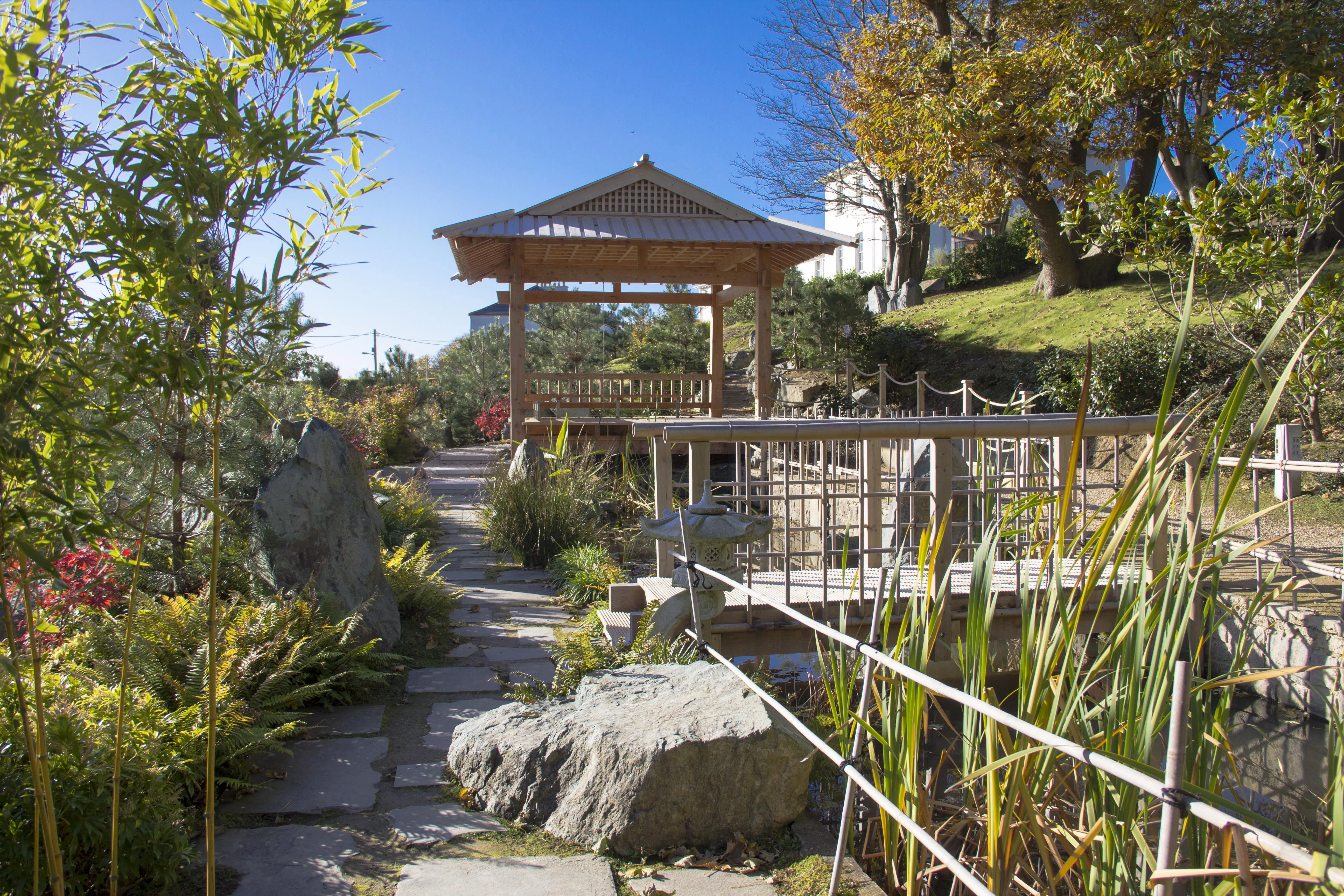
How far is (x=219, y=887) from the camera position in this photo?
225 centimetres

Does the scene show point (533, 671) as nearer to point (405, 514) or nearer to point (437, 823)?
point (437, 823)

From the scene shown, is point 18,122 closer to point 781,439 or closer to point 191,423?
point 191,423

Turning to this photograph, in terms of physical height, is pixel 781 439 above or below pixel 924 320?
below

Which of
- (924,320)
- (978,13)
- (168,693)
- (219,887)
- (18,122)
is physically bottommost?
(219,887)

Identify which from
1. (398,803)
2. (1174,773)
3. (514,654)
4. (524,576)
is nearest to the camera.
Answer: (1174,773)

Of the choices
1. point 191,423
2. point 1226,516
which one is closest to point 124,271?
point 191,423

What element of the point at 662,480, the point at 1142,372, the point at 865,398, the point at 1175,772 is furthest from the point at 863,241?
the point at 1175,772

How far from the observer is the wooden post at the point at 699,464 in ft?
12.0

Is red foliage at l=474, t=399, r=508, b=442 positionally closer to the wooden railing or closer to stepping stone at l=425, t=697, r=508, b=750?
the wooden railing

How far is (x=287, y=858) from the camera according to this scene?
2.41m

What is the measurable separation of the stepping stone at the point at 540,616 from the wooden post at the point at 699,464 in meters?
1.72

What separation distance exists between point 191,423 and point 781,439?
2.18 meters

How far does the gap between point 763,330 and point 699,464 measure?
7.82 m

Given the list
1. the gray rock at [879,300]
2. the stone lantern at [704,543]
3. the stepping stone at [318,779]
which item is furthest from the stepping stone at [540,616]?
the gray rock at [879,300]
